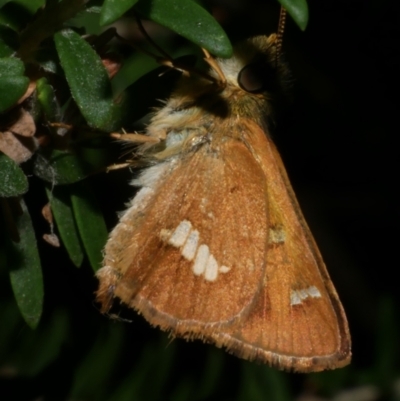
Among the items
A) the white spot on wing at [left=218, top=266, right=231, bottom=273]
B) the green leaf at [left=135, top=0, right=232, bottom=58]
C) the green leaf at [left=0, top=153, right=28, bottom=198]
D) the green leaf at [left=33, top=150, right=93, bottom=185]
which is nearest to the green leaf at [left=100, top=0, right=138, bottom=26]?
the green leaf at [left=135, top=0, right=232, bottom=58]

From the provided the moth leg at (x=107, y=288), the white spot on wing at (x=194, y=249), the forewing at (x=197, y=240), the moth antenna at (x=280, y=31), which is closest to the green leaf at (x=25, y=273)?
the moth leg at (x=107, y=288)

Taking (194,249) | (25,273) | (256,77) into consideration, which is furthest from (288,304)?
(25,273)

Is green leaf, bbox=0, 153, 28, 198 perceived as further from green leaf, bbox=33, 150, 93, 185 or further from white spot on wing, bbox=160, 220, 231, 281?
white spot on wing, bbox=160, 220, 231, 281

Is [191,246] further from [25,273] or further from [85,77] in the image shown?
[85,77]

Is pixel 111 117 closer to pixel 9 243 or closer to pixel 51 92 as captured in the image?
pixel 51 92

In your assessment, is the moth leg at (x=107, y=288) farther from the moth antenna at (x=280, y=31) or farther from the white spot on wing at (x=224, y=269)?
the moth antenna at (x=280, y=31)
